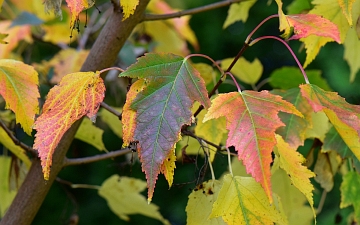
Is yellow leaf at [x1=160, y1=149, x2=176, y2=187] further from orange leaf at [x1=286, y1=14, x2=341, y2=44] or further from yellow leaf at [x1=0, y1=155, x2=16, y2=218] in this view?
yellow leaf at [x1=0, y1=155, x2=16, y2=218]

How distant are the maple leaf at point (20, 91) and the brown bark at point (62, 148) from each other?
0.14 meters

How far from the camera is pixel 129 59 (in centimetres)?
99

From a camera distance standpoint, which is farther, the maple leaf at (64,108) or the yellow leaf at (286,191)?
the yellow leaf at (286,191)

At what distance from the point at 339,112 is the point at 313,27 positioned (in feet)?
0.28

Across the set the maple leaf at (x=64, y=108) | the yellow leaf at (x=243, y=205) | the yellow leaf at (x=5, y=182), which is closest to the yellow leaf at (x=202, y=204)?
the yellow leaf at (x=243, y=205)

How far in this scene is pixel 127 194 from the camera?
33.3 inches

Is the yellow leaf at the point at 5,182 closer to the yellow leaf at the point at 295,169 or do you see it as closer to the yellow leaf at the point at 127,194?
the yellow leaf at the point at 127,194

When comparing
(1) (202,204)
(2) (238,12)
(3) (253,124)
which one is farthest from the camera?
(2) (238,12)

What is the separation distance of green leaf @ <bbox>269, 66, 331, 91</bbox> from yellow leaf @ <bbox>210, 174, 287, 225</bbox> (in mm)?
346

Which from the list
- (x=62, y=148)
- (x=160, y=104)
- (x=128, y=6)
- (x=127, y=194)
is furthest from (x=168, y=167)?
(x=127, y=194)

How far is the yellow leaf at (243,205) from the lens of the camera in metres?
0.48

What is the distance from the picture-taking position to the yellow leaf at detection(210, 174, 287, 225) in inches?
19.0

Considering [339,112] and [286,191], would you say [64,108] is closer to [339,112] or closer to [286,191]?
[339,112]

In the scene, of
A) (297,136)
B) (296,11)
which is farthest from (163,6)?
(297,136)
